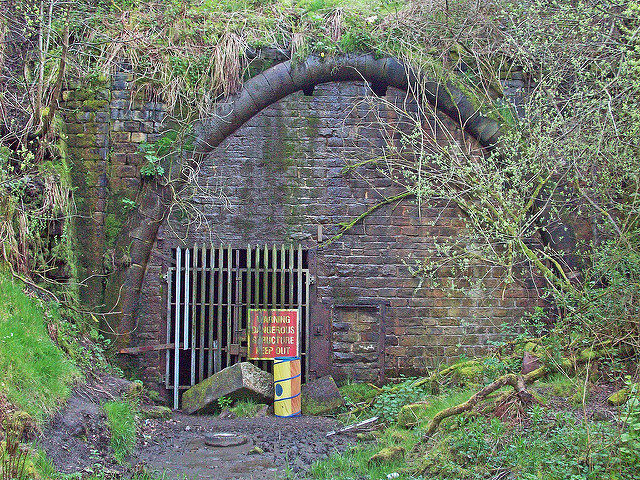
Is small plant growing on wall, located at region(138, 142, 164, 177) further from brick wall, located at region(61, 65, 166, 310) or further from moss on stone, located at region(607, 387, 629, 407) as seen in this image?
moss on stone, located at region(607, 387, 629, 407)

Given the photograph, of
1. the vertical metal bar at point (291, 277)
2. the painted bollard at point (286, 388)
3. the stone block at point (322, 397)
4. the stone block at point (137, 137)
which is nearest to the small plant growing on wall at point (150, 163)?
the stone block at point (137, 137)

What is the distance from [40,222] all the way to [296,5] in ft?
15.1

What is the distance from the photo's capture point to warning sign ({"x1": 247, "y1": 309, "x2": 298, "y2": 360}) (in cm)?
723

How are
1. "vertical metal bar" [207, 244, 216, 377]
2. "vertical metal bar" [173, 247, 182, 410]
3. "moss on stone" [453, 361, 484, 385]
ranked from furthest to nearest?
"vertical metal bar" [207, 244, 216, 377] < "vertical metal bar" [173, 247, 182, 410] < "moss on stone" [453, 361, 484, 385]

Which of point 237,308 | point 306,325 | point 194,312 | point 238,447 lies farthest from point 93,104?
point 238,447

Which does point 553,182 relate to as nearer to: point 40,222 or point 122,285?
point 122,285

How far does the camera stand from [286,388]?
677 centimetres

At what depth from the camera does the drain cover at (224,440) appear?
550 centimetres

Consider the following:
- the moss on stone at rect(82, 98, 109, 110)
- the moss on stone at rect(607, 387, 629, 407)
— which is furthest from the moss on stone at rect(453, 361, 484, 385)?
the moss on stone at rect(82, 98, 109, 110)

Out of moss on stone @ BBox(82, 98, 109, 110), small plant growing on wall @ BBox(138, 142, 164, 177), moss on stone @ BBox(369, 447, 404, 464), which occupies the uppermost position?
moss on stone @ BBox(82, 98, 109, 110)

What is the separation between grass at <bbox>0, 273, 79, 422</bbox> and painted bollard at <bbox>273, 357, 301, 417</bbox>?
7.54 ft

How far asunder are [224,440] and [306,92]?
4.66 meters

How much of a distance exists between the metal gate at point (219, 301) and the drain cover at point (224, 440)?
158 cm

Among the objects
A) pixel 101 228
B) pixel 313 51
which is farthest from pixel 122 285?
pixel 313 51
